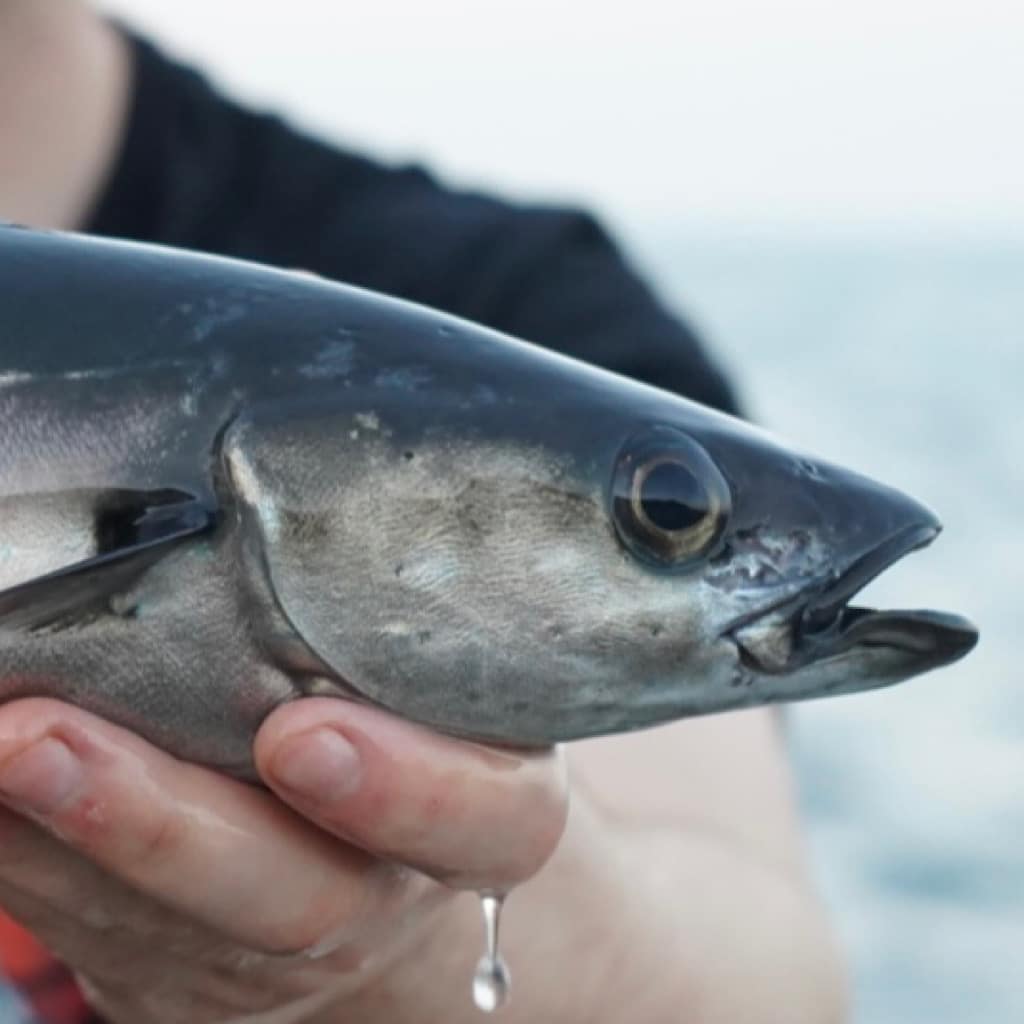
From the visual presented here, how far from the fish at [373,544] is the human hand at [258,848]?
45 mm

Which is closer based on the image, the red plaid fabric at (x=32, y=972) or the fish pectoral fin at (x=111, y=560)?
the fish pectoral fin at (x=111, y=560)

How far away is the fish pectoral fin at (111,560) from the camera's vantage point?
1.92m

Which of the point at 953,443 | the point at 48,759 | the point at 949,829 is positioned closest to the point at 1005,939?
the point at 949,829

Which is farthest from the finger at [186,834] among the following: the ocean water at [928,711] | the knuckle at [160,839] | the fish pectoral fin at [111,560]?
the ocean water at [928,711]

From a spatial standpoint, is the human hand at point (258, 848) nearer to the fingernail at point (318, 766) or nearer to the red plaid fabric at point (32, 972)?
the fingernail at point (318, 766)

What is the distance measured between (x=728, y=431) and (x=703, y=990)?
1.22 metres

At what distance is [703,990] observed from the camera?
120 inches

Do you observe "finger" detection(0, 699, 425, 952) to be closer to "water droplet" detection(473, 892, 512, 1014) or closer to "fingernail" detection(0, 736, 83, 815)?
"fingernail" detection(0, 736, 83, 815)

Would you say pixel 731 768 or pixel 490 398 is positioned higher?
pixel 490 398

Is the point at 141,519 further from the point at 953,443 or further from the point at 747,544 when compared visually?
the point at 953,443

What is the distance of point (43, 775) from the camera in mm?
1974

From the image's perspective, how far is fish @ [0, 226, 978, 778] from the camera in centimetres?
200

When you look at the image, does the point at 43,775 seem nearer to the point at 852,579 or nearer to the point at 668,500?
the point at 668,500

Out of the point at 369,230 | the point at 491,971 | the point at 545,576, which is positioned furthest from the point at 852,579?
the point at 369,230
